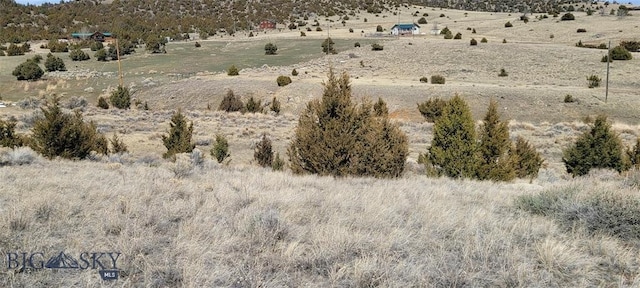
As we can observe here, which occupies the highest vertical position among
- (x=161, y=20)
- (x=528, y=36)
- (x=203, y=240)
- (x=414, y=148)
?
(x=161, y=20)

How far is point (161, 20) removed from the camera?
95750 millimetres

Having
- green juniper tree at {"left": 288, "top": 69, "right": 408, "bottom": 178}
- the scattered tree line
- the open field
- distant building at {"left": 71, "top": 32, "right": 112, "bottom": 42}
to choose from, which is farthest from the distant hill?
the open field

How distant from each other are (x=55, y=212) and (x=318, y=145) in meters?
7.86

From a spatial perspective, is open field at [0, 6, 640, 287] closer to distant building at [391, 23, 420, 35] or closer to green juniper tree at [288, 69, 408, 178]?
green juniper tree at [288, 69, 408, 178]

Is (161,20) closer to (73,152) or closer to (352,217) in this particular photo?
(73,152)

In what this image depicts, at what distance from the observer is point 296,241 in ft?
Answer: 17.3

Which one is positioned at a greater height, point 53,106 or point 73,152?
point 53,106

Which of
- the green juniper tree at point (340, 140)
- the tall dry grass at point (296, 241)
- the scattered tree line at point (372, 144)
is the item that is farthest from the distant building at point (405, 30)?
the tall dry grass at point (296, 241)

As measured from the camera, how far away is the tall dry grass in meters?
4.40

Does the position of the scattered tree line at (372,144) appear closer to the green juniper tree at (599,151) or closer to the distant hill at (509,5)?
the green juniper tree at (599,151)

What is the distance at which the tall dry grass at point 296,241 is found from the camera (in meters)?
4.40

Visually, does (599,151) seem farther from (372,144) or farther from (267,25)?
(267,25)

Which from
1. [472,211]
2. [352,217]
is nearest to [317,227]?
[352,217]

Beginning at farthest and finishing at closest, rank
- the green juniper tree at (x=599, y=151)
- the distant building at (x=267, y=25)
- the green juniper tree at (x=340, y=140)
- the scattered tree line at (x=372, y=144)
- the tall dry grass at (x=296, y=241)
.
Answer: the distant building at (x=267, y=25) < the green juniper tree at (x=599, y=151) < the scattered tree line at (x=372, y=144) < the green juniper tree at (x=340, y=140) < the tall dry grass at (x=296, y=241)
